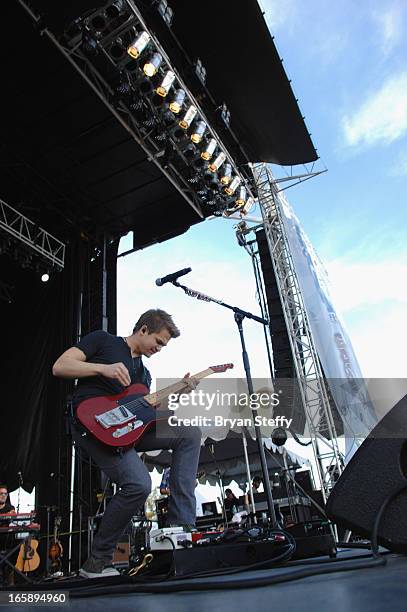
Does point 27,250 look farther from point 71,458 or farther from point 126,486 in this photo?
point 126,486

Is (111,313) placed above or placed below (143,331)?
above

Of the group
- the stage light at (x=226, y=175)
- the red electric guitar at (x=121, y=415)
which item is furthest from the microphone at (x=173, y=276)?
the stage light at (x=226, y=175)

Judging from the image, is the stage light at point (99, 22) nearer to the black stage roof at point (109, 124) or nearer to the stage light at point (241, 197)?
the black stage roof at point (109, 124)

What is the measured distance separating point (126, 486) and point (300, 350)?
15.9ft

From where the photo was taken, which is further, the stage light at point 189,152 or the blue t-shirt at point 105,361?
the stage light at point 189,152

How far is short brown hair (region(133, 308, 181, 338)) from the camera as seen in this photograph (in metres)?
2.42

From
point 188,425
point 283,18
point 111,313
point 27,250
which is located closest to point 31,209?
point 27,250

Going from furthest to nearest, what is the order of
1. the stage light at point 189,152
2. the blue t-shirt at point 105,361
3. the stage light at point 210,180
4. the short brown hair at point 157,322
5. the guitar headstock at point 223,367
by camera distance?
1. the stage light at point 210,180
2. the stage light at point 189,152
3. the guitar headstock at point 223,367
4. the short brown hair at point 157,322
5. the blue t-shirt at point 105,361

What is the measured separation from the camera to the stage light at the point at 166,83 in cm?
472

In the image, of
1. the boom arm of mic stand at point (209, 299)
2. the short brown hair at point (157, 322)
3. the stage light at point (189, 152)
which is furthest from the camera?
the stage light at point (189, 152)

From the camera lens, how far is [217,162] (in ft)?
18.9

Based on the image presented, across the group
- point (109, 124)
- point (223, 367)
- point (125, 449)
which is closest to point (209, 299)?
point (223, 367)

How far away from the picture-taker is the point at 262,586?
0.84m

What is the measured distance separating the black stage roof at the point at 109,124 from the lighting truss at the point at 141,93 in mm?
262
